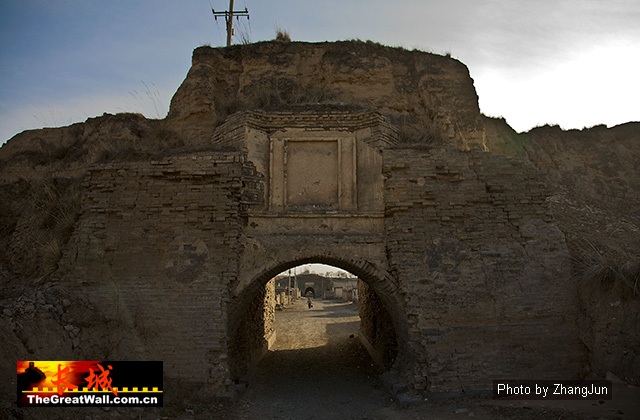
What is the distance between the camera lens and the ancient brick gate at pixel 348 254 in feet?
19.8

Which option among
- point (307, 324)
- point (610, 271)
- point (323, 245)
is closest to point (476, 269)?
point (610, 271)

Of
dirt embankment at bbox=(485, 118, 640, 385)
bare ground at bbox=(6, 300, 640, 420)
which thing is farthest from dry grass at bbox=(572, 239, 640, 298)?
bare ground at bbox=(6, 300, 640, 420)

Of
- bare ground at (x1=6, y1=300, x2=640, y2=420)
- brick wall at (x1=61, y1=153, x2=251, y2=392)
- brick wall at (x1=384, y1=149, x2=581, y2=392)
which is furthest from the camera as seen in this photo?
brick wall at (x1=384, y1=149, x2=581, y2=392)

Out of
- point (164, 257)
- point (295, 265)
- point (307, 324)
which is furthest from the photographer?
point (307, 324)

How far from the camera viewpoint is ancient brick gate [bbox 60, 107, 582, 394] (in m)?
6.04

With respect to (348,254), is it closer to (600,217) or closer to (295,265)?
(295,265)

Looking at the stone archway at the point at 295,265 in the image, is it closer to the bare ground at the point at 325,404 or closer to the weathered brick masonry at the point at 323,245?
the weathered brick masonry at the point at 323,245

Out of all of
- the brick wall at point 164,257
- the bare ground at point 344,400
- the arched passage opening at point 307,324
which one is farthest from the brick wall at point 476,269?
the brick wall at point 164,257

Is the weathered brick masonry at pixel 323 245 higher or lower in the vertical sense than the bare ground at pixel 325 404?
higher

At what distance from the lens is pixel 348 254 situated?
6.60 metres

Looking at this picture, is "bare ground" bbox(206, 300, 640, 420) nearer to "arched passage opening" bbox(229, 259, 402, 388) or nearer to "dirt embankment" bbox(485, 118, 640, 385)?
"arched passage opening" bbox(229, 259, 402, 388)

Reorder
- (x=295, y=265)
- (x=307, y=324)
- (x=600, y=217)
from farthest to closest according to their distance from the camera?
1. (x=307, y=324)
2. (x=600, y=217)
3. (x=295, y=265)

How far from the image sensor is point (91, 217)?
21.6ft

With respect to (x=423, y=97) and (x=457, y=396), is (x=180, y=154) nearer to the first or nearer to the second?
(x=423, y=97)
